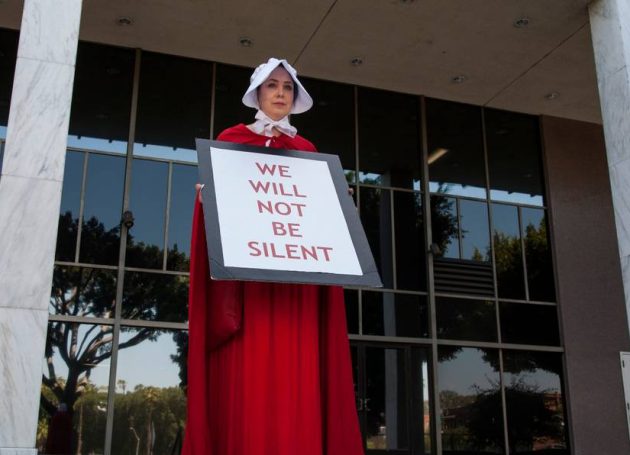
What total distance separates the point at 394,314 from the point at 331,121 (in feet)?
11.5

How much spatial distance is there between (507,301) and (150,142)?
6.56 meters

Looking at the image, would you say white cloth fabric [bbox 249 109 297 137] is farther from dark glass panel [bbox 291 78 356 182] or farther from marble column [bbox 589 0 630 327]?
dark glass panel [bbox 291 78 356 182]

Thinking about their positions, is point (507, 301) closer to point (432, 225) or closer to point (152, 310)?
point (432, 225)

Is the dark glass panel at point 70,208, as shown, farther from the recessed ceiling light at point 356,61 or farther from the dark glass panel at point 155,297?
the recessed ceiling light at point 356,61

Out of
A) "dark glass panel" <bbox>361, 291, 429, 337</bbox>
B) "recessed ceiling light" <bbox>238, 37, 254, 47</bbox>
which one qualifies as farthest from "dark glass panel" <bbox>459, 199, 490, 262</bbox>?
"recessed ceiling light" <bbox>238, 37, 254, 47</bbox>

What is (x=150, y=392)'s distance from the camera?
978 centimetres

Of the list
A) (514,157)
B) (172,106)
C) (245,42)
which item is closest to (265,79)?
(245,42)

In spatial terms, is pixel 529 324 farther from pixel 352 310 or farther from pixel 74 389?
pixel 74 389

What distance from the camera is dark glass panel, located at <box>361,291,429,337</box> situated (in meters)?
11.2

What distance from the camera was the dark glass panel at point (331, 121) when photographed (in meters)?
12.0

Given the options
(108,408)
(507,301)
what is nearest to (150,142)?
(108,408)

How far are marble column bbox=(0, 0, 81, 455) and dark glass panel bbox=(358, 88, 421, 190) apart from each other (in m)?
6.18

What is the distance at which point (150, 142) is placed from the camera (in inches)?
432

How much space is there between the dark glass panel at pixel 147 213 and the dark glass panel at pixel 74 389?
117cm
